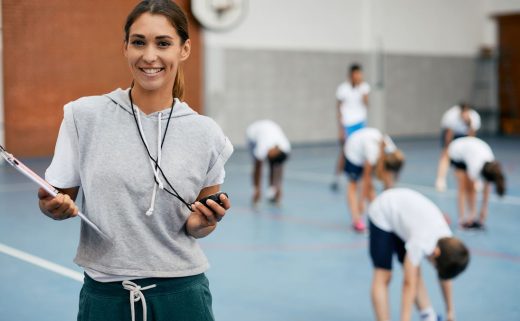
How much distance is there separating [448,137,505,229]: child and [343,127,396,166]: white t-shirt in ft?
1.77

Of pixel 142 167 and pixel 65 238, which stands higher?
pixel 142 167

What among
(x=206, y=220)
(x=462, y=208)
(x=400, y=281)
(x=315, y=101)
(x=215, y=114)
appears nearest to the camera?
(x=206, y=220)

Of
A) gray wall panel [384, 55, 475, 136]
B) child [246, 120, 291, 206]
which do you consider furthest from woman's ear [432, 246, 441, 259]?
gray wall panel [384, 55, 475, 136]

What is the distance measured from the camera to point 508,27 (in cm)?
1477

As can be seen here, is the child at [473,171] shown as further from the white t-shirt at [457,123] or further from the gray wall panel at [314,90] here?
the gray wall panel at [314,90]

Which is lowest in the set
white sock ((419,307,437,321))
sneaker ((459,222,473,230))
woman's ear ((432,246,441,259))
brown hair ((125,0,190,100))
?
sneaker ((459,222,473,230))

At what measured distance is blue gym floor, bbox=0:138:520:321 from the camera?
3363 millimetres

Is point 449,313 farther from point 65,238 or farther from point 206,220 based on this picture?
point 65,238

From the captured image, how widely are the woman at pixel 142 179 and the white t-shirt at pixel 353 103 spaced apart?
Result: 21.3 ft

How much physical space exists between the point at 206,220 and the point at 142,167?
0.15m

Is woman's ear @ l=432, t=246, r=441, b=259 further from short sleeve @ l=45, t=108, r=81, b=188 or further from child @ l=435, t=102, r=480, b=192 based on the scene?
child @ l=435, t=102, r=480, b=192

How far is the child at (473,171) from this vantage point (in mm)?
4824

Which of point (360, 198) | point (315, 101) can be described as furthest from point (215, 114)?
point (360, 198)

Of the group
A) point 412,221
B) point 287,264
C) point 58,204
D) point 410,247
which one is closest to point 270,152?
point 287,264
